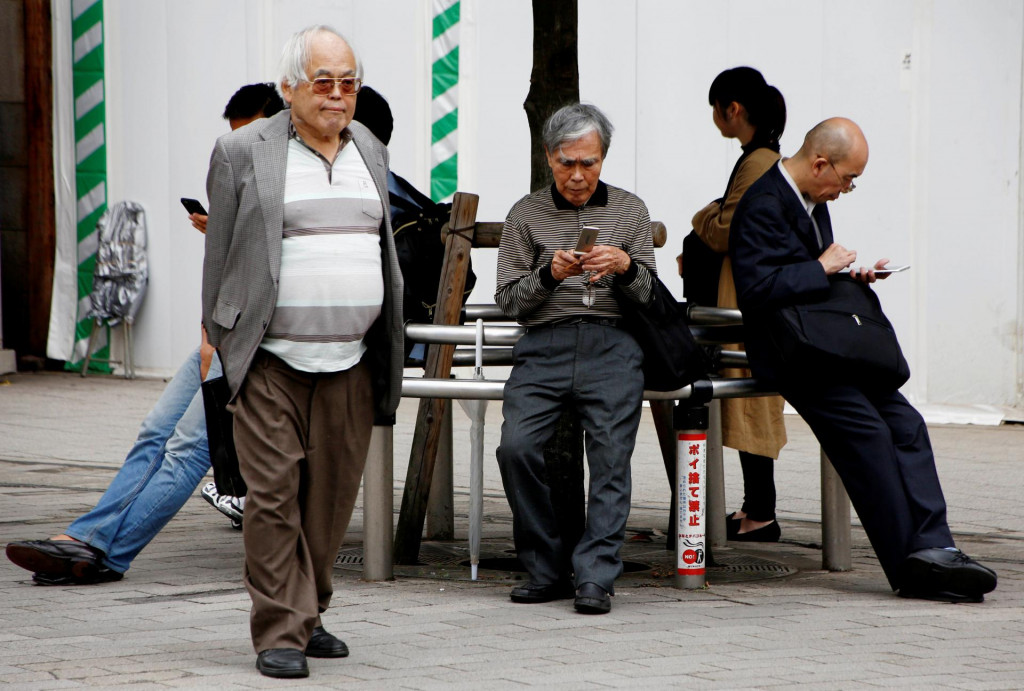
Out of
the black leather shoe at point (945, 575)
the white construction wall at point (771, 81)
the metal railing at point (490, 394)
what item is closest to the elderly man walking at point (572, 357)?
the metal railing at point (490, 394)

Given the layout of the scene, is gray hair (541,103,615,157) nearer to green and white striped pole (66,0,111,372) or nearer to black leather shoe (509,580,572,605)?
black leather shoe (509,580,572,605)

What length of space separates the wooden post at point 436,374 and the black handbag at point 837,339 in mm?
1192

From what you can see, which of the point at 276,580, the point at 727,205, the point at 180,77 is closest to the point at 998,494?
the point at 727,205

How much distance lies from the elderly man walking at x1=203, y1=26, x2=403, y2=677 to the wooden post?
1386 millimetres

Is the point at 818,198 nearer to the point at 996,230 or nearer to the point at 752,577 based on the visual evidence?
the point at 752,577

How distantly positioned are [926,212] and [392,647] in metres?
7.37

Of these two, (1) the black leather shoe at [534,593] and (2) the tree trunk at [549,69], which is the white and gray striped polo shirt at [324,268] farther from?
(2) the tree trunk at [549,69]

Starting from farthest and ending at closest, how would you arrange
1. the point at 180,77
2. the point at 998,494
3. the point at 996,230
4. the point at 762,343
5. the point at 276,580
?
1. the point at 180,77
2. the point at 996,230
3. the point at 998,494
4. the point at 762,343
5. the point at 276,580

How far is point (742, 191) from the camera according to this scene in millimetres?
6465

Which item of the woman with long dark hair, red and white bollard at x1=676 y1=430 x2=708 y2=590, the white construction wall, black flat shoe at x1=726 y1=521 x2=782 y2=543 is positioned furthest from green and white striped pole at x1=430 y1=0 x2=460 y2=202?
red and white bollard at x1=676 y1=430 x2=708 y2=590

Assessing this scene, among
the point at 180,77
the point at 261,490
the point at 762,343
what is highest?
the point at 180,77

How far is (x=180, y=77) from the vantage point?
43.7 feet

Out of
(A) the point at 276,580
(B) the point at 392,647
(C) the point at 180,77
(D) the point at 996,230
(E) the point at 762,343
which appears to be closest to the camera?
(A) the point at 276,580

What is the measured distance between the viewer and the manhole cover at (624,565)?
18.9ft
